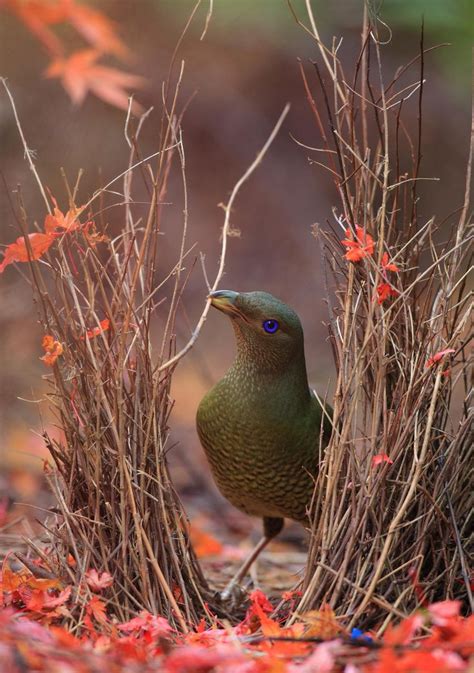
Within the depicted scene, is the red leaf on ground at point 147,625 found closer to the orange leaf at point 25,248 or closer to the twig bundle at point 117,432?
the twig bundle at point 117,432

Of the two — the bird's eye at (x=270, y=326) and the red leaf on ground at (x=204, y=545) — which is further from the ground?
the bird's eye at (x=270, y=326)

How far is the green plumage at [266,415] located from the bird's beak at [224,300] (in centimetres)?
6

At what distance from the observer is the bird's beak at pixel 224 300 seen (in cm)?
318

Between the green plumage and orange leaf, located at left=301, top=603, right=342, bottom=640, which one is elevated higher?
the green plumage

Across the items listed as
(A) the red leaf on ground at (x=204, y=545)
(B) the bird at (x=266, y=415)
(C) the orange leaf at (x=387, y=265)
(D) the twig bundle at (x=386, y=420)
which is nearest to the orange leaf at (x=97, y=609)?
(D) the twig bundle at (x=386, y=420)

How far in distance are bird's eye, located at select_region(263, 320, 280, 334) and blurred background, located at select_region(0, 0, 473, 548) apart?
337 centimetres

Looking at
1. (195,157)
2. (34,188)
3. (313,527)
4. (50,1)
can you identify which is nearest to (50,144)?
(34,188)

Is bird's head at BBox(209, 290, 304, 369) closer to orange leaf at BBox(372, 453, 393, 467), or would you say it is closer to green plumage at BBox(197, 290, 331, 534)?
green plumage at BBox(197, 290, 331, 534)

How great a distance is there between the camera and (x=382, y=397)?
9.32ft

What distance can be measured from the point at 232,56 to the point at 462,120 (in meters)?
2.70

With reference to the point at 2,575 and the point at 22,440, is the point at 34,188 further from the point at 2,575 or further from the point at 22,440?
the point at 2,575

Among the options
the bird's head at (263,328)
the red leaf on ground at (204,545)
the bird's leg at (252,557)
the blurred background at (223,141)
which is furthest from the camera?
the blurred background at (223,141)

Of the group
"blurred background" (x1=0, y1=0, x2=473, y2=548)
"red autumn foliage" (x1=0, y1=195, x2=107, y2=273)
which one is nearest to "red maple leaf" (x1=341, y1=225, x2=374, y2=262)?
"red autumn foliage" (x1=0, y1=195, x2=107, y2=273)

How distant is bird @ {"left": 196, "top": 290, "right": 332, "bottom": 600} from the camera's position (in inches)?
133
